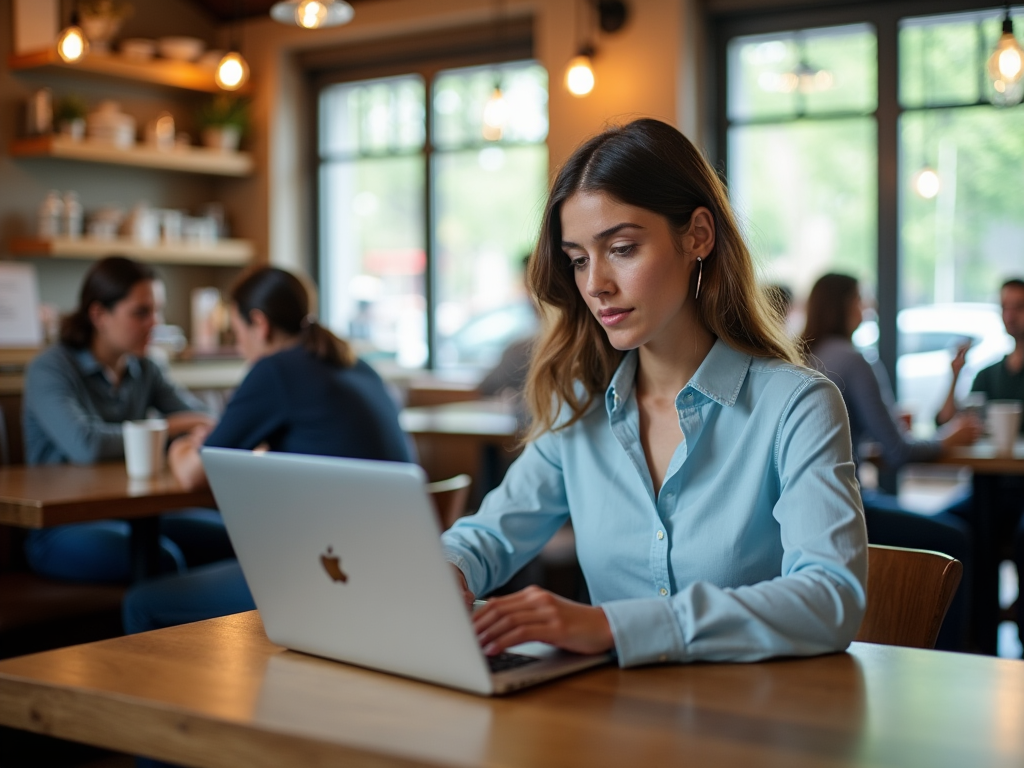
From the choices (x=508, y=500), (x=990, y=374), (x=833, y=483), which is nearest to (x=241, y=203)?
(x=990, y=374)

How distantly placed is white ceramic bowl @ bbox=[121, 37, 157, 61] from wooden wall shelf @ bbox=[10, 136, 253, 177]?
0.46 metres

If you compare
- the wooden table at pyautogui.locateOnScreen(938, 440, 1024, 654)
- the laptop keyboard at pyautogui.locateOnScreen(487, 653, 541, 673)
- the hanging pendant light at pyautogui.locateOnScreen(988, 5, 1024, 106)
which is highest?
the hanging pendant light at pyautogui.locateOnScreen(988, 5, 1024, 106)

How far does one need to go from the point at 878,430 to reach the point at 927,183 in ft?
7.44

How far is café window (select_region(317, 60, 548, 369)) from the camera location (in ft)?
21.4

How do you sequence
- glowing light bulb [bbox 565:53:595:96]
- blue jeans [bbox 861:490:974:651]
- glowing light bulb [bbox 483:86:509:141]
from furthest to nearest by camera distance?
glowing light bulb [bbox 483:86:509:141]
glowing light bulb [bbox 565:53:595:96]
blue jeans [bbox 861:490:974:651]

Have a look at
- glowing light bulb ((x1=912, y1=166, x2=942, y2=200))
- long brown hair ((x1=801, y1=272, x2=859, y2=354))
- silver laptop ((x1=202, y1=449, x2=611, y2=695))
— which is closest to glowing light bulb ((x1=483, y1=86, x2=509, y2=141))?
glowing light bulb ((x1=912, y1=166, x2=942, y2=200))

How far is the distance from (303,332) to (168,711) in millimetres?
2009

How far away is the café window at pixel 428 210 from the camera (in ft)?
21.4

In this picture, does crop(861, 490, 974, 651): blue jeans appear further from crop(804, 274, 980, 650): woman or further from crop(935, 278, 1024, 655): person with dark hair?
crop(935, 278, 1024, 655): person with dark hair

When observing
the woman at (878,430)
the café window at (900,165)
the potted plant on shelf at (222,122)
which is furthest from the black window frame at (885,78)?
the potted plant on shelf at (222,122)

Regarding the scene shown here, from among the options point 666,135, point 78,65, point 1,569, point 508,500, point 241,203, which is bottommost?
point 1,569

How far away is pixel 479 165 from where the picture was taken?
6.62 metres

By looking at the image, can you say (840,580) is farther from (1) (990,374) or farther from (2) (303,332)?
(1) (990,374)

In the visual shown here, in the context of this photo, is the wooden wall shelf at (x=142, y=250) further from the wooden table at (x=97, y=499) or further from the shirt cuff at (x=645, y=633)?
the shirt cuff at (x=645, y=633)
